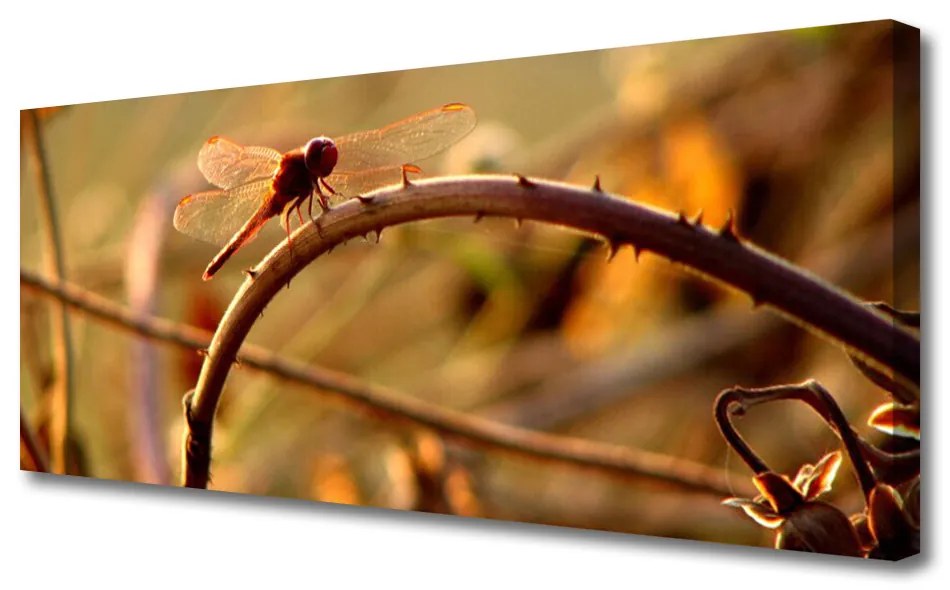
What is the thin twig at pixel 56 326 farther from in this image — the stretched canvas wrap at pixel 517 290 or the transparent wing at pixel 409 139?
the transparent wing at pixel 409 139

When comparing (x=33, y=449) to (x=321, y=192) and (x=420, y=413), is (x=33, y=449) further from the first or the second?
(x=321, y=192)

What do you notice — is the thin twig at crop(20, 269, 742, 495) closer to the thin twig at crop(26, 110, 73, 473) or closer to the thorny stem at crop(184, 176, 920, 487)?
the thin twig at crop(26, 110, 73, 473)

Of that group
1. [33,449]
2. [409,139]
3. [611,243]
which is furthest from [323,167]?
[33,449]

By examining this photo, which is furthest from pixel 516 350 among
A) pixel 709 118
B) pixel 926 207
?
pixel 926 207

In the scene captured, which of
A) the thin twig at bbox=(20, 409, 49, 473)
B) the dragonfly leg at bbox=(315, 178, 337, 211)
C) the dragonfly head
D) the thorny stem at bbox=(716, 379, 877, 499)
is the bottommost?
the thorny stem at bbox=(716, 379, 877, 499)

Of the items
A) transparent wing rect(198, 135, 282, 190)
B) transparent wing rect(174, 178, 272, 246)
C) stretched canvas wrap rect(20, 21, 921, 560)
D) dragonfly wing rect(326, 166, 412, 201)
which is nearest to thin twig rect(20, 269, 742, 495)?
stretched canvas wrap rect(20, 21, 921, 560)

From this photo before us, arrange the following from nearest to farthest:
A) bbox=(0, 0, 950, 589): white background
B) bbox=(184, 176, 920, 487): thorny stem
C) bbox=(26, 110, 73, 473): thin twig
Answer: bbox=(184, 176, 920, 487): thorny stem, bbox=(0, 0, 950, 589): white background, bbox=(26, 110, 73, 473): thin twig
